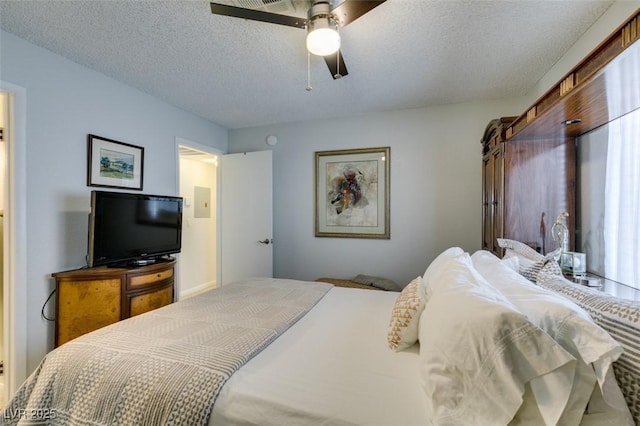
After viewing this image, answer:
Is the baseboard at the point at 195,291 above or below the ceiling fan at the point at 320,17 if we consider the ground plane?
below

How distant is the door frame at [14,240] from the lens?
191 cm

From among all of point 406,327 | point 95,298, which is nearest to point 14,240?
point 95,298

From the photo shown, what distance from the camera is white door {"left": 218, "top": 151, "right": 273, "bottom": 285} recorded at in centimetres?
364

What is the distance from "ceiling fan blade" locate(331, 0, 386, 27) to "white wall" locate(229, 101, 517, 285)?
199 centimetres

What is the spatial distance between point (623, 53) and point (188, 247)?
492 centimetres

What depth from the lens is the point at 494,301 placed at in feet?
2.95

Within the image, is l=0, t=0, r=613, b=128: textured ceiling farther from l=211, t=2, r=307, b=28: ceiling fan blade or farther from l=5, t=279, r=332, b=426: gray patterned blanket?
l=5, t=279, r=332, b=426: gray patterned blanket

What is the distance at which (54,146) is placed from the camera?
6.97 ft

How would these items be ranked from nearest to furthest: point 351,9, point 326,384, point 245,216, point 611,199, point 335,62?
point 326,384 < point 351,9 < point 611,199 < point 335,62 < point 245,216

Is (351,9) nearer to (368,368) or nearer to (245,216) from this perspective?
(368,368)

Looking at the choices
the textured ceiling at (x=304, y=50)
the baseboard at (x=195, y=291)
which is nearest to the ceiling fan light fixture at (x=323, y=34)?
the textured ceiling at (x=304, y=50)

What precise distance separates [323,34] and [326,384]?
5.36 ft

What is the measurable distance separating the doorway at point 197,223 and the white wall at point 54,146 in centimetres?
176

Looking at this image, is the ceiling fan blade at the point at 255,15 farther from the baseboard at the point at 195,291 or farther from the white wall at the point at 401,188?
the baseboard at the point at 195,291
